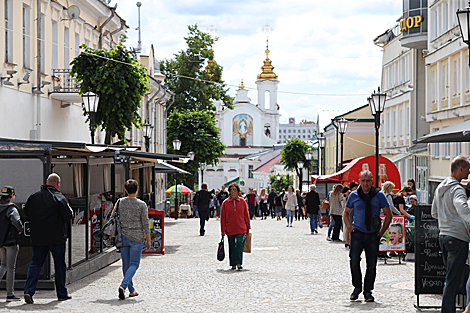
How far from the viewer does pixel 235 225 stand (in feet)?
45.2

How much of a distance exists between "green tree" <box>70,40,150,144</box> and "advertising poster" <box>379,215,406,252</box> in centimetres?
1047

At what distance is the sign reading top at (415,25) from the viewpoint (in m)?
36.2

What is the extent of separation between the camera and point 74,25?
27562 mm

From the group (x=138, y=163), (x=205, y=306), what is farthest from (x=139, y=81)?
(x=205, y=306)

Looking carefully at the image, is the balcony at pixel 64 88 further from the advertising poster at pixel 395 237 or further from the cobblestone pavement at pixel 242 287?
the advertising poster at pixel 395 237

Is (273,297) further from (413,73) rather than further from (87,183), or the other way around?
(413,73)

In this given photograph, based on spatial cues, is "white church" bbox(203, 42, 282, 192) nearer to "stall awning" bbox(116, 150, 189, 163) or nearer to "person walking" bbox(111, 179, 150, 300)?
"stall awning" bbox(116, 150, 189, 163)

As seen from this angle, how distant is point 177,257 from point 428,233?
7.73 metres

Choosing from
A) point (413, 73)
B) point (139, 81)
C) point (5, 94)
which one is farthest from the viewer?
point (413, 73)

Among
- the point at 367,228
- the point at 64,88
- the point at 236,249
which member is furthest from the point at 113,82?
the point at 367,228

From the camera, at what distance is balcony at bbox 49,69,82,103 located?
80.6ft

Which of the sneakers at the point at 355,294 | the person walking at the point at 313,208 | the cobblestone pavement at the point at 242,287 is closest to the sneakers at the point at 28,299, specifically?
→ the cobblestone pavement at the point at 242,287

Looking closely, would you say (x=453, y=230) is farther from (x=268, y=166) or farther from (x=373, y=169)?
(x=268, y=166)

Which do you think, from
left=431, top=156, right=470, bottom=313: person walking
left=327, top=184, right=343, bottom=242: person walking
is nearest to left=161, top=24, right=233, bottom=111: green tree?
left=327, top=184, right=343, bottom=242: person walking
